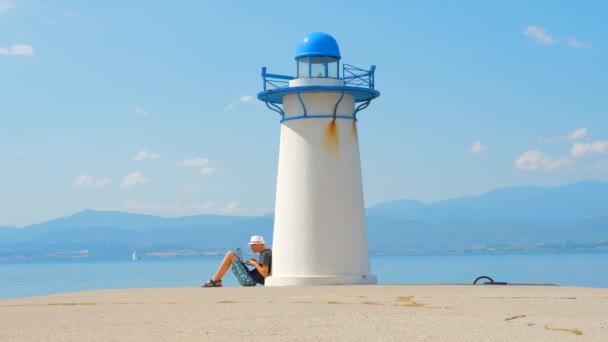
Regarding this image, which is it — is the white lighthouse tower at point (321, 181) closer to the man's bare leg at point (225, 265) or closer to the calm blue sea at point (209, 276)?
the man's bare leg at point (225, 265)

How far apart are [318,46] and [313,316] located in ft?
30.7

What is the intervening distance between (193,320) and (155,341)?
159cm

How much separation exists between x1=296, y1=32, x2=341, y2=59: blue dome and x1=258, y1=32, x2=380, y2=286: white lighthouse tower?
Answer: 26 millimetres

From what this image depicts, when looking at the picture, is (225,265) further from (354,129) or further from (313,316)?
(313,316)

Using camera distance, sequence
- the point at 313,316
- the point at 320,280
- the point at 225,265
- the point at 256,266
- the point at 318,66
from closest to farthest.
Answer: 1. the point at 313,316
2. the point at 320,280
3. the point at 225,265
4. the point at 318,66
5. the point at 256,266

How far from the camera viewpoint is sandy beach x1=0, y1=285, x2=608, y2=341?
33.0 feet

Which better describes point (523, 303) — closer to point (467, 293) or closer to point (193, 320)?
point (467, 293)

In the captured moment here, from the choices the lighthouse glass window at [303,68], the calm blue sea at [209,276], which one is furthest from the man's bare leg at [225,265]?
the calm blue sea at [209,276]

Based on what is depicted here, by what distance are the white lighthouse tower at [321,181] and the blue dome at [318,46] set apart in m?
0.03

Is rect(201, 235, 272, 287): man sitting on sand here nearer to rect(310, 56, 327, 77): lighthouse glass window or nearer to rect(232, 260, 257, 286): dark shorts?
rect(232, 260, 257, 286): dark shorts

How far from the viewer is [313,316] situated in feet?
37.4

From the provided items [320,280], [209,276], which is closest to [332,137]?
[320,280]

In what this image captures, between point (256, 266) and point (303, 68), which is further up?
point (303, 68)

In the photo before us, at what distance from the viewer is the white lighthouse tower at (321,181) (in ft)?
63.5
